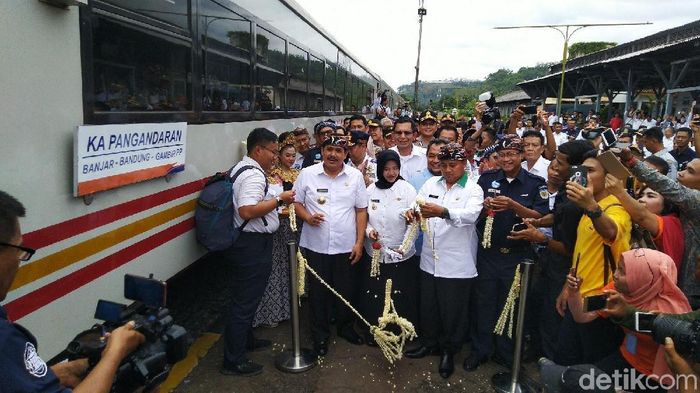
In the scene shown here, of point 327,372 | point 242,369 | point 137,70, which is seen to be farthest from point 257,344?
point 137,70

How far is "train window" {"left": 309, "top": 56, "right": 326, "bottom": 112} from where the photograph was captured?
739cm

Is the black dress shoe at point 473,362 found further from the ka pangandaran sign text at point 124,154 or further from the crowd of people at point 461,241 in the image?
the ka pangandaran sign text at point 124,154

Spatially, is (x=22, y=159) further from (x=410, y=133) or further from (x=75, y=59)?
(x=410, y=133)

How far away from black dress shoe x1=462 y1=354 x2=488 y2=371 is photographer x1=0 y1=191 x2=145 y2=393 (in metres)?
2.77

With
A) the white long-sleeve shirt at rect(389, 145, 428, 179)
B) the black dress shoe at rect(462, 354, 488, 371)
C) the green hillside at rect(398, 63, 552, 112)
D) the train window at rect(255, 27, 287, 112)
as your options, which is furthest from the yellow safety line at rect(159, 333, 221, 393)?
the green hillside at rect(398, 63, 552, 112)

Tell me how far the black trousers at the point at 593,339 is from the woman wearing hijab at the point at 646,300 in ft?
1.43

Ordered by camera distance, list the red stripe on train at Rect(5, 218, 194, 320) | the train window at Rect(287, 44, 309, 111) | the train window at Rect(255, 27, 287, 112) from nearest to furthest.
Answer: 1. the red stripe on train at Rect(5, 218, 194, 320)
2. the train window at Rect(255, 27, 287, 112)
3. the train window at Rect(287, 44, 309, 111)

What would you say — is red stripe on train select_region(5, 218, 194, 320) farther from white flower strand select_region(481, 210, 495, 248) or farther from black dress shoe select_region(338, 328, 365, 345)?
white flower strand select_region(481, 210, 495, 248)

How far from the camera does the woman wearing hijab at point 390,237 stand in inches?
151

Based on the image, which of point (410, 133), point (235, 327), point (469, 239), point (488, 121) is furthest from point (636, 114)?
point (235, 327)

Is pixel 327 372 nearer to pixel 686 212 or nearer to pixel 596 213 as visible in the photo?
pixel 596 213

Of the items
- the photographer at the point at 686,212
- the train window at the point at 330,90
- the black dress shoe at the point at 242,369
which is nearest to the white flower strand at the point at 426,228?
the photographer at the point at 686,212

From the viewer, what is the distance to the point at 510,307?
11.6 ft

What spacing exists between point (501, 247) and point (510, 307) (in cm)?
46
